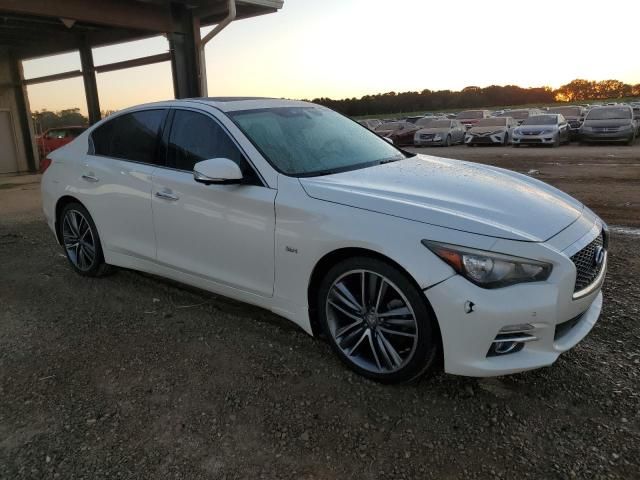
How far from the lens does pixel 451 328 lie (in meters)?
2.55

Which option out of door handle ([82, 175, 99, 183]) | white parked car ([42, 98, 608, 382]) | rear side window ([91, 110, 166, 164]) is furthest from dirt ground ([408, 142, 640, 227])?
door handle ([82, 175, 99, 183])

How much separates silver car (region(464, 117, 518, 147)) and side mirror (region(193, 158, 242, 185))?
20128 mm

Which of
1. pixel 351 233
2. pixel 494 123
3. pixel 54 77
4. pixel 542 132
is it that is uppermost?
pixel 54 77

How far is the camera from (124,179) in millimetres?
4145

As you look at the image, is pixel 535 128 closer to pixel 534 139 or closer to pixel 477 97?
pixel 534 139

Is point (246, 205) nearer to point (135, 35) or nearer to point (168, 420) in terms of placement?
point (168, 420)

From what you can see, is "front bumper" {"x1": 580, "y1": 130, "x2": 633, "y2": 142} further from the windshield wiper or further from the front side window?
the front side window

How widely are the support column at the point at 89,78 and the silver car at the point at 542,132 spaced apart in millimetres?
14991

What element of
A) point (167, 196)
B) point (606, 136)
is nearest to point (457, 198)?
point (167, 196)

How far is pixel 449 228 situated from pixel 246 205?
1.34 metres

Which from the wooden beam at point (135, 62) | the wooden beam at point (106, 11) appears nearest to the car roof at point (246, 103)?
the wooden beam at point (106, 11)

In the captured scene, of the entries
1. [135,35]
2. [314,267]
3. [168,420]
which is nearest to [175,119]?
[314,267]

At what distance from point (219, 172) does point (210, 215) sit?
43cm

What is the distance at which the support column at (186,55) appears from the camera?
10.8m
